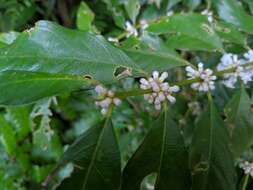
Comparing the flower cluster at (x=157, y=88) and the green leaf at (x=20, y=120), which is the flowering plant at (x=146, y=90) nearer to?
the flower cluster at (x=157, y=88)

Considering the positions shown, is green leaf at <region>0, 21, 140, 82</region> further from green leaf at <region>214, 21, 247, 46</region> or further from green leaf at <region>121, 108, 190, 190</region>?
green leaf at <region>214, 21, 247, 46</region>

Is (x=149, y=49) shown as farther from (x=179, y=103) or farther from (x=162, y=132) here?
(x=179, y=103)

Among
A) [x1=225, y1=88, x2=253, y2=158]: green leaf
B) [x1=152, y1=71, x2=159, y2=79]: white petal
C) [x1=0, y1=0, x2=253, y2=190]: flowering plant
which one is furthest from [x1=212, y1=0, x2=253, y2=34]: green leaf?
[x1=152, y1=71, x2=159, y2=79]: white petal

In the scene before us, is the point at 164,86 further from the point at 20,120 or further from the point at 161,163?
the point at 20,120

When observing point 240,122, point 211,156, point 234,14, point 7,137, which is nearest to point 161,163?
point 211,156

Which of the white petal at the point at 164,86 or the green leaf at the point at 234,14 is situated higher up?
the white petal at the point at 164,86

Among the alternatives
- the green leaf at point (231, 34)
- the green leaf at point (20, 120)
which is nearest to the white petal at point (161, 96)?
the green leaf at point (231, 34)
